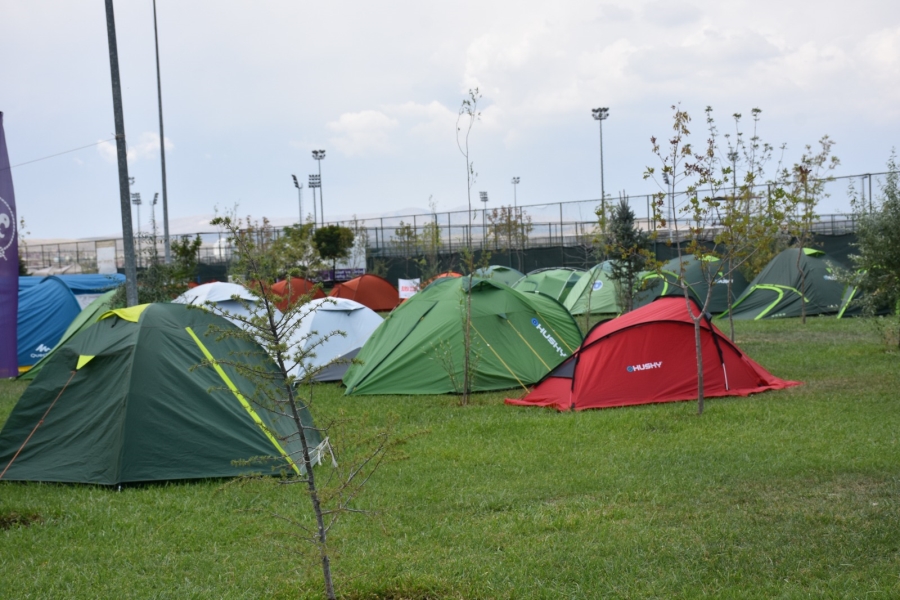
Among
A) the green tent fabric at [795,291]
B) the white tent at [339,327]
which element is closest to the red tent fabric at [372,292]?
the green tent fabric at [795,291]

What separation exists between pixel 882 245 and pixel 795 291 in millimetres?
10309

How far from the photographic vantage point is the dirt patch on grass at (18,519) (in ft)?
20.9

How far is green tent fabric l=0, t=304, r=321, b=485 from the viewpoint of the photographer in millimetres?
7332

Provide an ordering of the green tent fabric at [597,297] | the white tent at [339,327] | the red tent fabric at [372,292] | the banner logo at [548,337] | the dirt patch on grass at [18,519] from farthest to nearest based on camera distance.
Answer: the red tent fabric at [372,292] < the green tent fabric at [597,297] < the white tent at [339,327] < the banner logo at [548,337] < the dirt patch on grass at [18,519]

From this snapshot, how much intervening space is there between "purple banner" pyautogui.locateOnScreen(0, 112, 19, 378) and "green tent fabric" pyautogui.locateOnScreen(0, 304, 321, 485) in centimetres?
42

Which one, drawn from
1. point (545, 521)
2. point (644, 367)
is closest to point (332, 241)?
point (644, 367)

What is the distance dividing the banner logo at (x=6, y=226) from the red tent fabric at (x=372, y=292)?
21.9 meters

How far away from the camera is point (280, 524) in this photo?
6.14m

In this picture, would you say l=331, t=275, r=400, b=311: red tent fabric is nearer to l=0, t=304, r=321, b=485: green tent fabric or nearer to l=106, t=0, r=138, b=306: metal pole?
l=106, t=0, r=138, b=306: metal pole

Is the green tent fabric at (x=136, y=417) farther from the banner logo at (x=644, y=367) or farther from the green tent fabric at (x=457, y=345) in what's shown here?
the banner logo at (x=644, y=367)

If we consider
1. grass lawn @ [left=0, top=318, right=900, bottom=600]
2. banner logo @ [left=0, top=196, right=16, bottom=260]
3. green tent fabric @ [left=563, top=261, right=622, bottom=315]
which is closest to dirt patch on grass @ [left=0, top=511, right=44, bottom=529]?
grass lawn @ [left=0, top=318, right=900, bottom=600]

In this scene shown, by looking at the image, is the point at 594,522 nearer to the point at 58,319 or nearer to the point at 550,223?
the point at 58,319

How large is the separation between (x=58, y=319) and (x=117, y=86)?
28.1 ft

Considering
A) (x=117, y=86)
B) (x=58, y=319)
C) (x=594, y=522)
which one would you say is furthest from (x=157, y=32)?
(x=594, y=522)
